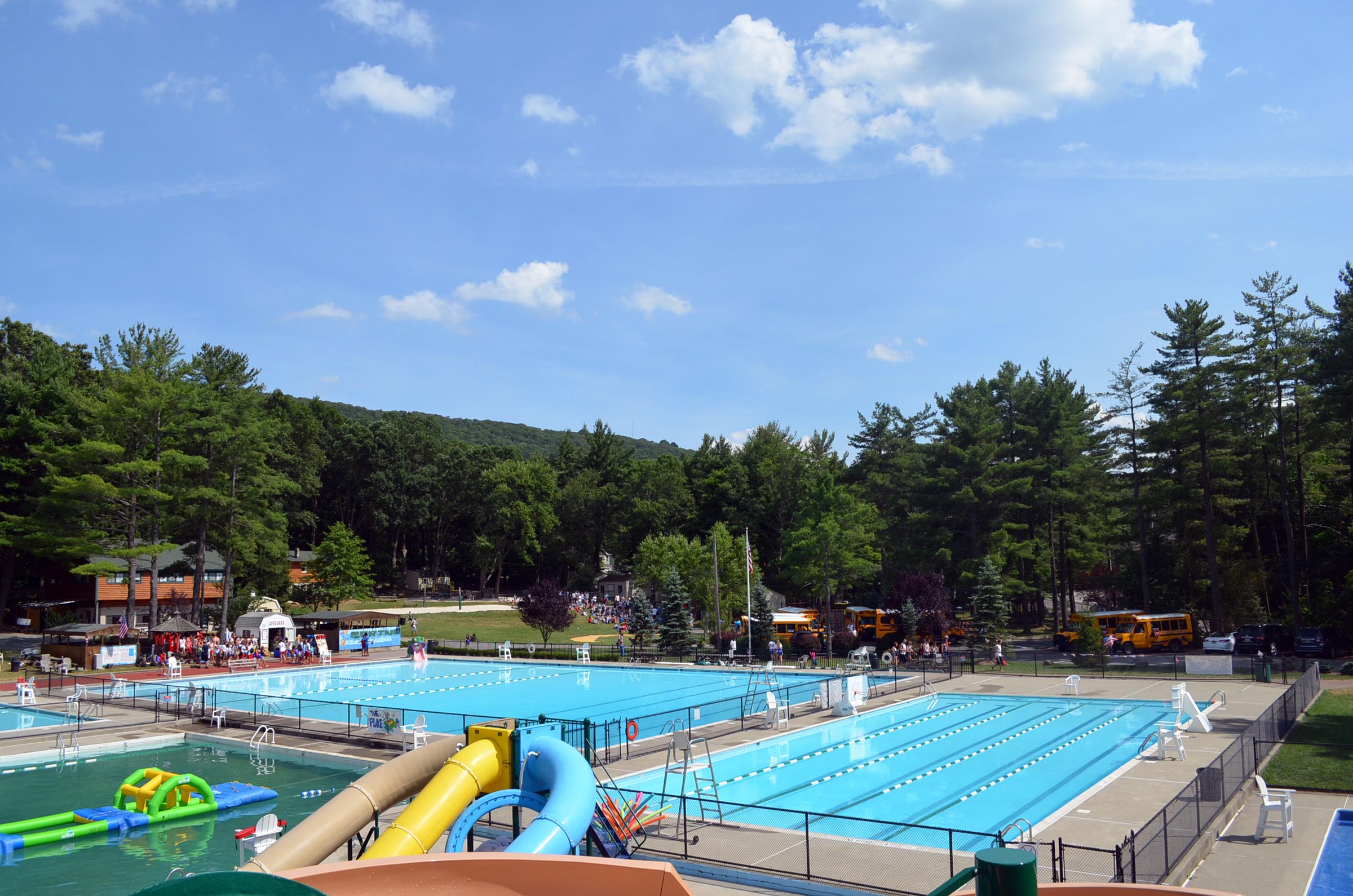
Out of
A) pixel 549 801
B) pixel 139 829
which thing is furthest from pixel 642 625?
pixel 549 801

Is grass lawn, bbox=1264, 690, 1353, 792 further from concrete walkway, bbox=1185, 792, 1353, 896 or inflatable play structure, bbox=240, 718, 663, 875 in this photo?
inflatable play structure, bbox=240, 718, 663, 875

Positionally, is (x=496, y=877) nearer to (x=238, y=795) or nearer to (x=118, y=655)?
(x=238, y=795)

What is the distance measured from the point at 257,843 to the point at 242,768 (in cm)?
1179

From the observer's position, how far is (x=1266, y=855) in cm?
1252

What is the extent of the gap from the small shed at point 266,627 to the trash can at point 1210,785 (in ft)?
147

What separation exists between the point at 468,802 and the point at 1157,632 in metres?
42.3

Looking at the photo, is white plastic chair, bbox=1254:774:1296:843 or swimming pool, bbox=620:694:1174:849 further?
swimming pool, bbox=620:694:1174:849

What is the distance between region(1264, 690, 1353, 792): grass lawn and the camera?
16.4 m

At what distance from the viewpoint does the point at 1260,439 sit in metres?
47.7

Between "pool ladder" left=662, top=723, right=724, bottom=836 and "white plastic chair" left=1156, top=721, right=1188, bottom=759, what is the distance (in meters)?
9.80

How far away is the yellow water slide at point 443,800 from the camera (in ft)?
30.8


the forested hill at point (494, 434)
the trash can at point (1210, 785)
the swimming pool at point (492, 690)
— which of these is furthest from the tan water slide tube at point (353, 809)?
the forested hill at point (494, 434)

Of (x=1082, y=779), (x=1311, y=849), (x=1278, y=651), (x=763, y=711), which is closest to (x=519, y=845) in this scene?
(x=1311, y=849)

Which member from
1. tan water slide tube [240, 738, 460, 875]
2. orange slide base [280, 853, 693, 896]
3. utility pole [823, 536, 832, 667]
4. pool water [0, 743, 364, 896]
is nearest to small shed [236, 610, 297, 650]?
pool water [0, 743, 364, 896]
